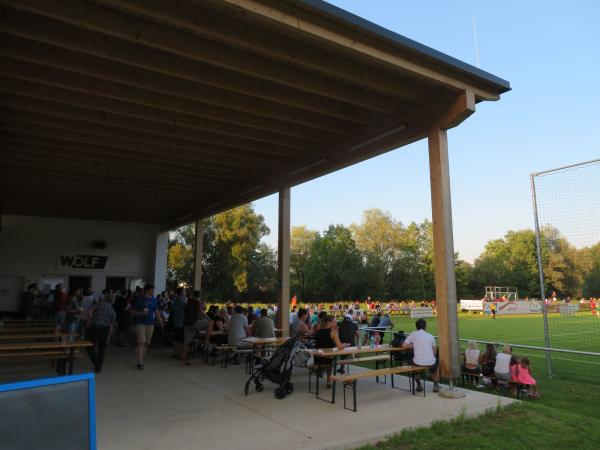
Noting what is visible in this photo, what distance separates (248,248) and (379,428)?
1399 inches

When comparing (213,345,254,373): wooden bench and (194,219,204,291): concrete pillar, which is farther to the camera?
(194,219,204,291): concrete pillar

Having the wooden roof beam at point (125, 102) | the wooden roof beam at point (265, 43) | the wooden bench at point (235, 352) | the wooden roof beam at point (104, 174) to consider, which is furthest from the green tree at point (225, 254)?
the wooden roof beam at point (265, 43)

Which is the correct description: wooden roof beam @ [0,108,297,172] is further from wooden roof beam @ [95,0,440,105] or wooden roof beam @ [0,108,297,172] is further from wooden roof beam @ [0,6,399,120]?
wooden roof beam @ [95,0,440,105]

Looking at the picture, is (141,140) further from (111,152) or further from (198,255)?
(198,255)

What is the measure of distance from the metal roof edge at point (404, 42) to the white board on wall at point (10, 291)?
55.7ft

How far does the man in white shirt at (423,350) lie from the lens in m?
6.36

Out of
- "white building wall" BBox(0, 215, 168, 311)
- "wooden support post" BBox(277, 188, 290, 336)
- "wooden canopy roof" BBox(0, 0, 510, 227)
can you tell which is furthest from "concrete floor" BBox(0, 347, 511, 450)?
"white building wall" BBox(0, 215, 168, 311)

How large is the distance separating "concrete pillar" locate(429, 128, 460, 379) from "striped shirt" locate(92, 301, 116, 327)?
588 cm

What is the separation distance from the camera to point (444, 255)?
6805 millimetres

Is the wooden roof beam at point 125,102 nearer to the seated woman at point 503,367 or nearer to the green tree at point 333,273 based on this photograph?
the seated woman at point 503,367

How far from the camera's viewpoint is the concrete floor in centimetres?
426

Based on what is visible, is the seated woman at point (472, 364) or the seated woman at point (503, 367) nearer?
the seated woman at point (503, 367)

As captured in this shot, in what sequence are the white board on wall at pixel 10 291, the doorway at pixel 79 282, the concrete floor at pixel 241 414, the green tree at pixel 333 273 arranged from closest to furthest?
the concrete floor at pixel 241 414 < the white board on wall at pixel 10 291 < the doorway at pixel 79 282 < the green tree at pixel 333 273

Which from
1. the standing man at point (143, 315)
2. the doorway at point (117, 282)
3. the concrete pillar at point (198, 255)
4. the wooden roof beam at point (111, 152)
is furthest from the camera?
the doorway at point (117, 282)
